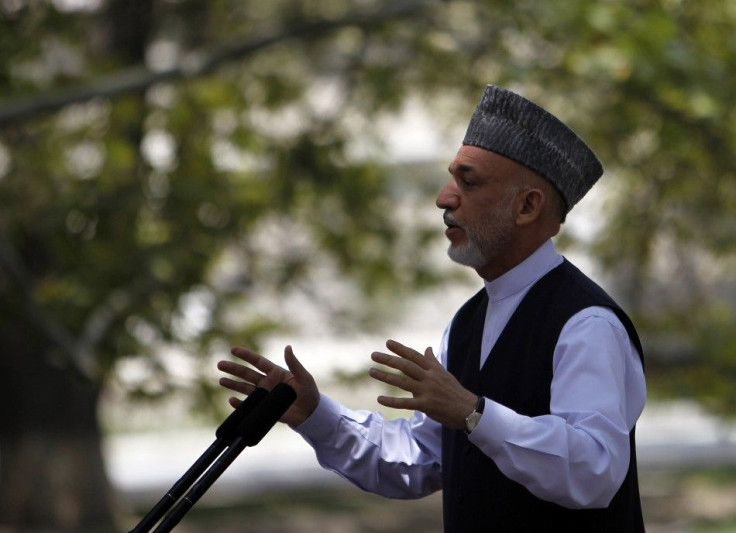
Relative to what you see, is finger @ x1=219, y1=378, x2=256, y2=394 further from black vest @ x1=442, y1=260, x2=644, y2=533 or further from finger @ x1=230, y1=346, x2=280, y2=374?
black vest @ x1=442, y1=260, x2=644, y2=533

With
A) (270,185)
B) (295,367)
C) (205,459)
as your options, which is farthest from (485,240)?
(270,185)

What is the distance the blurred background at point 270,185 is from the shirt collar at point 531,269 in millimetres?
3765

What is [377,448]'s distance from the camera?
2.83m

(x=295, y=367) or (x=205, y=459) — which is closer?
(x=205, y=459)

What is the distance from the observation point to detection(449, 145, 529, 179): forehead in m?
2.62

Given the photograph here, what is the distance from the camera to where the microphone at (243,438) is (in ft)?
7.47

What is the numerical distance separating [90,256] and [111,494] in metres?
3.37

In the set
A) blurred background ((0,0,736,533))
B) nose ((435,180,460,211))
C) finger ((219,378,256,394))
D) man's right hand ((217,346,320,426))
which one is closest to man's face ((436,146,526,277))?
nose ((435,180,460,211))

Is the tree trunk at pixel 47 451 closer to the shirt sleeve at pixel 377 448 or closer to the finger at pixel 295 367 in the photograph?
the shirt sleeve at pixel 377 448

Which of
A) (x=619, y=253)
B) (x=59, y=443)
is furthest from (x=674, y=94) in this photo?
(x=59, y=443)

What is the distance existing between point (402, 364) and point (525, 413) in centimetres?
36

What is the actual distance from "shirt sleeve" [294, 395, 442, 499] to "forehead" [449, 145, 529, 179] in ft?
1.93

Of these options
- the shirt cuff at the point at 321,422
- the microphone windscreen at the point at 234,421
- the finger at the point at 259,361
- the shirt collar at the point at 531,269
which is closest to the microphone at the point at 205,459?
the microphone windscreen at the point at 234,421

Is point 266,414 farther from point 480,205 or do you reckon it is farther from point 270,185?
point 270,185
